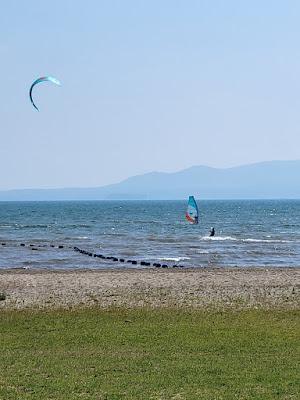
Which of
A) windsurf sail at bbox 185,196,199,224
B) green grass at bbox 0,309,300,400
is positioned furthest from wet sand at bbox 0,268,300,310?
windsurf sail at bbox 185,196,199,224

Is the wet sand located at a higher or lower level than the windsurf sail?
lower

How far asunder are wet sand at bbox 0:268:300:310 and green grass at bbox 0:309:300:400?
61.7 inches

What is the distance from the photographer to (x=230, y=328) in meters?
18.2

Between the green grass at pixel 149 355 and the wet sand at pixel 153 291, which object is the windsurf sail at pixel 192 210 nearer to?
A: the wet sand at pixel 153 291

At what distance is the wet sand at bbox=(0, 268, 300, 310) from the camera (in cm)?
2264

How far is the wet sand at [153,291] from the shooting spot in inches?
891

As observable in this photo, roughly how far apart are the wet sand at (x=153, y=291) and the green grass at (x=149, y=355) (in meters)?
1.57

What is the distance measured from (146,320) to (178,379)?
22.7ft

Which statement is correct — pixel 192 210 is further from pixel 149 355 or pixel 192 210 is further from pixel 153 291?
pixel 149 355

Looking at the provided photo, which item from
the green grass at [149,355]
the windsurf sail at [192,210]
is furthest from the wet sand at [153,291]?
the windsurf sail at [192,210]

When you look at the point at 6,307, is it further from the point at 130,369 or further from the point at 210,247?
the point at 210,247

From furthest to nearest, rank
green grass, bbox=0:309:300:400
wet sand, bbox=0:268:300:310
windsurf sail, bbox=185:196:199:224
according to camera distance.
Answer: windsurf sail, bbox=185:196:199:224 → wet sand, bbox=0:268:300:310 → green grass, bbox=0:309:300:400

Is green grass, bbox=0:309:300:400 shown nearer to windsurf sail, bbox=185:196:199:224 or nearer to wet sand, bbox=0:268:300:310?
wet sand, bbox=0:268:300:310

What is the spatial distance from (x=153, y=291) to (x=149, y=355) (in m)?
10.9
